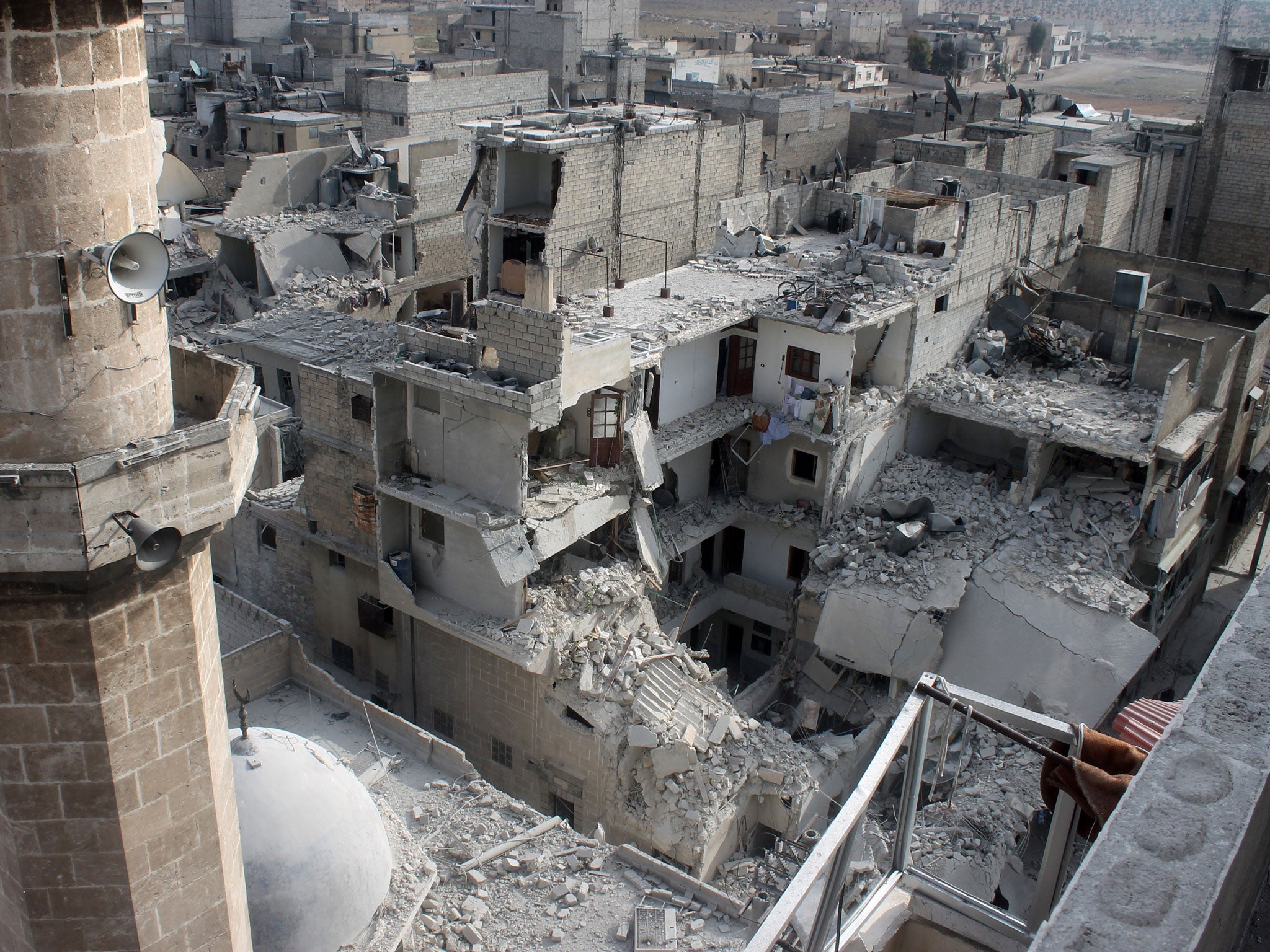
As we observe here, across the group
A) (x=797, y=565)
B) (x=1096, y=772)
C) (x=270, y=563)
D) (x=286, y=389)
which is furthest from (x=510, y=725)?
(x=1096, y=772)

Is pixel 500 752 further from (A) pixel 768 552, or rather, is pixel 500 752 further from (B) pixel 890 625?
(A) pixel 768 552

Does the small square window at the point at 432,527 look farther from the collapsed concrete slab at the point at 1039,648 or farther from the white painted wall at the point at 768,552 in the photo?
the collapsed concrete slab at the point at 1039,648

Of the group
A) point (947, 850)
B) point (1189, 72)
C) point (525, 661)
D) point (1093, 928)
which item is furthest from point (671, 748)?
point (1189, 72)

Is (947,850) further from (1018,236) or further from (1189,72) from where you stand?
(1189,72)

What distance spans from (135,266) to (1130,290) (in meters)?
24.9

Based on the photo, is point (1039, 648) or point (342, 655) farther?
point (342, 655)

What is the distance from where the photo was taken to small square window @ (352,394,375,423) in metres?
19.7

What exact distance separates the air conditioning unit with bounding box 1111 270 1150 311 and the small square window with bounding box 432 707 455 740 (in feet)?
60.4

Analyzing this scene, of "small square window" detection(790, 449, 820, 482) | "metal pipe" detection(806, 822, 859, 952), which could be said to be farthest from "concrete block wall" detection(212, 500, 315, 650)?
"metal pipe" detection(806, 822, 859, 952)

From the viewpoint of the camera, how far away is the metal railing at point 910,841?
627 centimetres

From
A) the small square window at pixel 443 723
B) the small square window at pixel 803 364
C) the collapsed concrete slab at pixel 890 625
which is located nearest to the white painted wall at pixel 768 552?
the collapsed concrete slab at pixel 890 625

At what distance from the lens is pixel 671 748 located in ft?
59.5

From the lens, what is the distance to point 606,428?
20438mm

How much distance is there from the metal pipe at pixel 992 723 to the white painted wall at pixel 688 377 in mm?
15732
